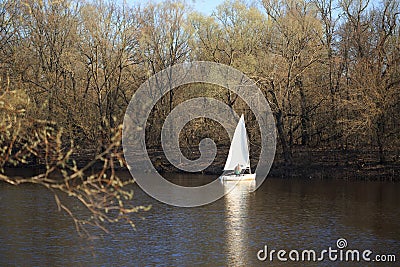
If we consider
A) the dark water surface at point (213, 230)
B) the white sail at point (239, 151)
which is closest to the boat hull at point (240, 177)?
the white sail at point (239, 151)

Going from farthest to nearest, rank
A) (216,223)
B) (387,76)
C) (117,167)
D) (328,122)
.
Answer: (117,167)
(328,122)
(387,76)
(216,223)

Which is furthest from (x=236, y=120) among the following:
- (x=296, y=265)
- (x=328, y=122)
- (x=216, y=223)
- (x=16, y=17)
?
(x=296, y=265)

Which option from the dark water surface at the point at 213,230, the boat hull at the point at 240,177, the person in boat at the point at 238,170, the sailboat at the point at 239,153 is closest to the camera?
the dark water surface at the point at 213,230

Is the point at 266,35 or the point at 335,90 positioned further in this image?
the point at 266,35

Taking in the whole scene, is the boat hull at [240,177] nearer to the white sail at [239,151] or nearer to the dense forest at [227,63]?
the white sail at [239,151]

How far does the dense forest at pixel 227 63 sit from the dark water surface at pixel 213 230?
270 inches

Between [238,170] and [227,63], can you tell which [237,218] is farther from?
[227,63]

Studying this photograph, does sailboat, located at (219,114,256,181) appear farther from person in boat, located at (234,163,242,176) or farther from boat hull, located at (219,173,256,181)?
boat hull, located at (219,173,256,181)

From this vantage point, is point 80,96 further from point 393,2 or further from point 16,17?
point 393,2

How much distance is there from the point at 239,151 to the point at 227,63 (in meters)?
7.92

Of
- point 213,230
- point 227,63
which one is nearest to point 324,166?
point 227,63

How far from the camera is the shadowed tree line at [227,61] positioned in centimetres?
2872

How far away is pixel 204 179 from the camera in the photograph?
28.9m

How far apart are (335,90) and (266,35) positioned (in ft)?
17.9
